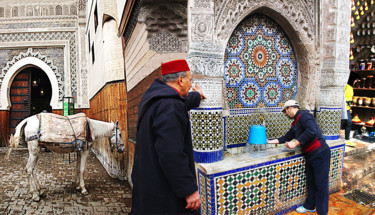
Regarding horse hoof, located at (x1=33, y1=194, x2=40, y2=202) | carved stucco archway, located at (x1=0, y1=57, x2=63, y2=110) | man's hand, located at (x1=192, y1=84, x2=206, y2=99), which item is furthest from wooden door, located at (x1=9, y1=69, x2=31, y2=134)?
man's hand, located at (x1=192, y1=84, x2=206, y2=99)

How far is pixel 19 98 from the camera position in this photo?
10789 mm

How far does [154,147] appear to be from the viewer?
1.60m

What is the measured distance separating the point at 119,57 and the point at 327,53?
423cm

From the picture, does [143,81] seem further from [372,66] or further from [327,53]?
[372,66]

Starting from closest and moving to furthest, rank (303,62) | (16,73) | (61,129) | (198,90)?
(198,90), (303,62), (61,129), (16,73)

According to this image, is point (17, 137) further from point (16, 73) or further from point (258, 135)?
point (16, 73)

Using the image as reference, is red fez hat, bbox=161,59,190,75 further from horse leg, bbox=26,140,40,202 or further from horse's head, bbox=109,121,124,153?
horse leg, bbox=26,140,40,202

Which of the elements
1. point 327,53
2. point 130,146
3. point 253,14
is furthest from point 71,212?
point 327,53

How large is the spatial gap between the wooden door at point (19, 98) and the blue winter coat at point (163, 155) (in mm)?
11346

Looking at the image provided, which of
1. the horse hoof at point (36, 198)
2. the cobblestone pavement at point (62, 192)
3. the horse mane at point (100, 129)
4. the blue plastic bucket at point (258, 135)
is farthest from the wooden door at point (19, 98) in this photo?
the blue plastic bucket at point (258, 135)

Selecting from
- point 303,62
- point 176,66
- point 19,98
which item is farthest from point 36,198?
point 19,98

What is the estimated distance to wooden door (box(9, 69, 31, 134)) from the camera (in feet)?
35.0

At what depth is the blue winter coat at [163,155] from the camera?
1493mm

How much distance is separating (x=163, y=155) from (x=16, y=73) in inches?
462
